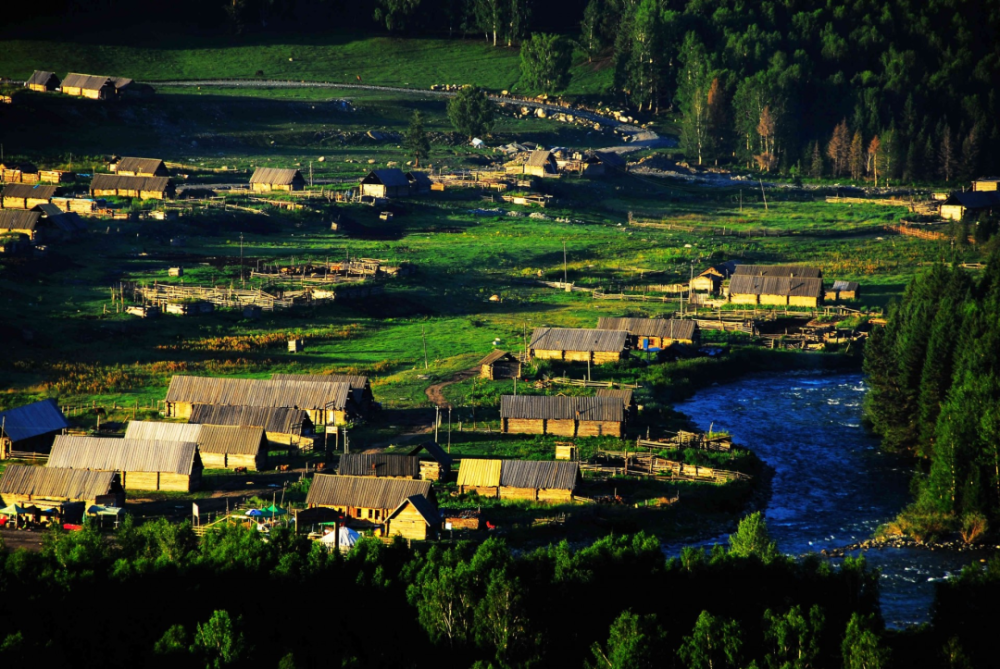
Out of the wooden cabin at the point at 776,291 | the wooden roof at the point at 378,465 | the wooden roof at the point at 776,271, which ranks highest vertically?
the wooden roof at the point at 776,271

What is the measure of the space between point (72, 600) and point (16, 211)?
5775 cm

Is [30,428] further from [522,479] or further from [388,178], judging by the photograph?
[388,178]

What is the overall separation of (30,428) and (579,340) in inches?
1179

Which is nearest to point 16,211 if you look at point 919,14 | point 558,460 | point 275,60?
point 558,460

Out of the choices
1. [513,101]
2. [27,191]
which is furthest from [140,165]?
[513,101]

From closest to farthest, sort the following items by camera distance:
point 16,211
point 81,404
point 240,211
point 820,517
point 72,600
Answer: point 72,600
point 820,517
point 81,404
point 16,211
point 240,211

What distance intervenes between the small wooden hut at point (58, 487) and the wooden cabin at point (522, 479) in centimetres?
1319

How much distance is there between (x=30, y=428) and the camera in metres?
61.3

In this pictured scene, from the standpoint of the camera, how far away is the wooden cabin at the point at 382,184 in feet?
395

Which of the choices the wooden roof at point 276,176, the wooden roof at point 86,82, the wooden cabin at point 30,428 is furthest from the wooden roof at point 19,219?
the wooden roof at point 86,82

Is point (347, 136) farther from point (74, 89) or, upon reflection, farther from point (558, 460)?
point (558, 460)

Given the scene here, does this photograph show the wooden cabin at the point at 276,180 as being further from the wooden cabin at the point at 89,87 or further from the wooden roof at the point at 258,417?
the wooden roof at the point at 258,417

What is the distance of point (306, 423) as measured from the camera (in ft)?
208

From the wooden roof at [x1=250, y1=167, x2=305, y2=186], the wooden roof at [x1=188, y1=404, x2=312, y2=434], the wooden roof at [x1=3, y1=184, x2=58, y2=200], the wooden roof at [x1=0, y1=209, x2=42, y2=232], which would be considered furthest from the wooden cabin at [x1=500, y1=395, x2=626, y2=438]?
the wooden roof at [x1=250, y1=167, x2=305, y2=186]
